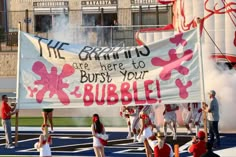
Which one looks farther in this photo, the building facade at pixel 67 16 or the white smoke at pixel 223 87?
the building facade at pixel 67 16

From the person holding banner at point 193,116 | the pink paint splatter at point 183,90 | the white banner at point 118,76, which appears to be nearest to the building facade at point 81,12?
the person holding banner at point 193,116

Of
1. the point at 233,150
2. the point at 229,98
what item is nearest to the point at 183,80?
the point at 233,150

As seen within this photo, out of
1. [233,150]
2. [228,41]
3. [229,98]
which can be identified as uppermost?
[228,41]

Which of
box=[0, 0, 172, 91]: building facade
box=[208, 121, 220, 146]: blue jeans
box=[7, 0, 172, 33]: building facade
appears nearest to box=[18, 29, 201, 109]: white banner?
box=[208, 121, 220, 146]: blue jeans

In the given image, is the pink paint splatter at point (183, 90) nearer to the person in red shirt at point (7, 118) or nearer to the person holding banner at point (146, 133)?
the person holding banner at point (146, 133)

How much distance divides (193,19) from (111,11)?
2201 centimetres

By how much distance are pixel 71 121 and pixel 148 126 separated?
27.5 ft

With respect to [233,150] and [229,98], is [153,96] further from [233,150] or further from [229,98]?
[229,98]

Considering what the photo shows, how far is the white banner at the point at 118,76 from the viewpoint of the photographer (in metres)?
16.9

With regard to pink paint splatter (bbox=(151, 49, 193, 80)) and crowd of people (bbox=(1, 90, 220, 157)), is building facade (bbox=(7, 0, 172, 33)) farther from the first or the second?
pink paint splatter (bbox=(151, 49, 193, 80))

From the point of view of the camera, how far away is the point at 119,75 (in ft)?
56.3

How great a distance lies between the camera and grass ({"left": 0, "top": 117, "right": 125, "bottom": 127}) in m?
24.3

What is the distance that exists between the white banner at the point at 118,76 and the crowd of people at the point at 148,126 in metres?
0.69

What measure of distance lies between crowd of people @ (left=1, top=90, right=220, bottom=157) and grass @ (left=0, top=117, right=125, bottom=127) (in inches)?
79.8
